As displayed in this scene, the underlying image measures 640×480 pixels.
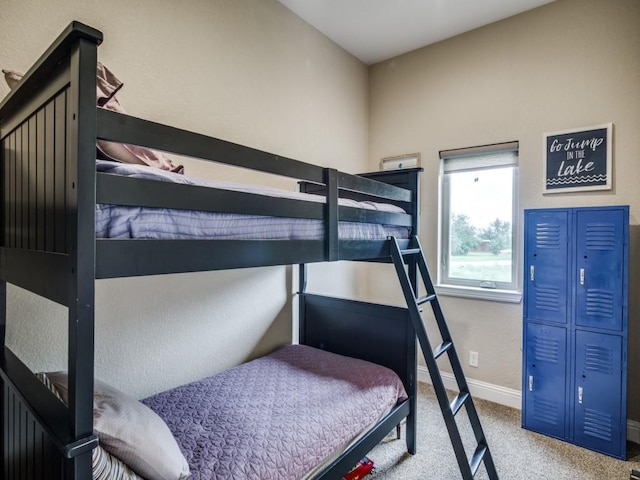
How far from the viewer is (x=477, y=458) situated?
5.77ft

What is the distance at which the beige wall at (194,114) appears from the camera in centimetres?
149

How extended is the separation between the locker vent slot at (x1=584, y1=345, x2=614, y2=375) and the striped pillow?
241cm

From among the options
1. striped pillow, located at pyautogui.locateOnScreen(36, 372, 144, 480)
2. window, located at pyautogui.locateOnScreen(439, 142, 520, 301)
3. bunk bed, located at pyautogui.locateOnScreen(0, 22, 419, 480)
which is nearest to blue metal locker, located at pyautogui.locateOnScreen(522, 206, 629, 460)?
window, located at pyautogui.locateOnScreen(439, 142, 520, 301)

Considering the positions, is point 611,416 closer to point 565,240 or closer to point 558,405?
point 558,405

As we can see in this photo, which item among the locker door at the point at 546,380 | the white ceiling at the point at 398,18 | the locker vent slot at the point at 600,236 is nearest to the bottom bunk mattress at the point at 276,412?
the locker door at the point at 546,380

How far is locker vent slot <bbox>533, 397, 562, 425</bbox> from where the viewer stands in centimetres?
222

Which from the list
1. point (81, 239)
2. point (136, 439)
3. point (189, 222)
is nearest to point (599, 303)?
point (189, 222)

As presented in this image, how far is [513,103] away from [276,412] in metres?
2.67

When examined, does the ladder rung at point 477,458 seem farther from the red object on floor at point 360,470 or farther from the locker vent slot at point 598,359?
the locker vent slot at point 598,359

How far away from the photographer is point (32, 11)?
4.69ft

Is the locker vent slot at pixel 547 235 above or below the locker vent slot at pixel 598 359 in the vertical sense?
above

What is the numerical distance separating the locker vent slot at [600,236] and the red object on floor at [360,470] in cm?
181

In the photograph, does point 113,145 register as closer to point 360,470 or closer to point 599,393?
point 360,470

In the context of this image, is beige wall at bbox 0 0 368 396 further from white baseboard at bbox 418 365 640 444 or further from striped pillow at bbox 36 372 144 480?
white baseboard at bbox 418 365 640 444
